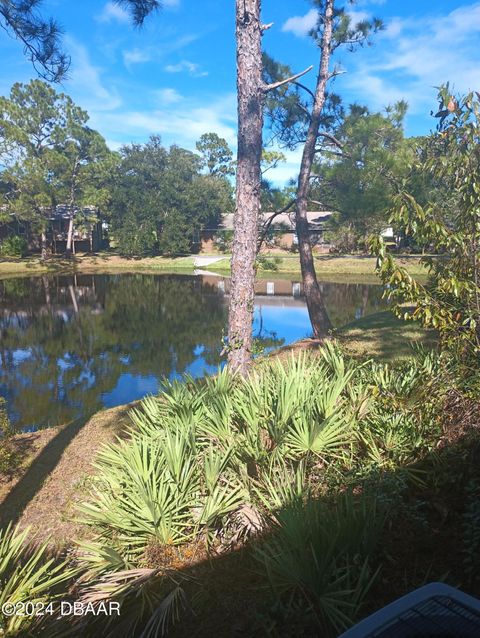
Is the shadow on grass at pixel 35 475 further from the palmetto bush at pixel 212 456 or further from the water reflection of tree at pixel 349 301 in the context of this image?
the water reflection of tree at pixel 349 301

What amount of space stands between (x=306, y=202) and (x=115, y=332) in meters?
10.5

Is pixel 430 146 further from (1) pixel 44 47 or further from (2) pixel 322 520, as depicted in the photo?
(1) pixel 44 47

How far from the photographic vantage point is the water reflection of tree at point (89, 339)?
12.1 meters

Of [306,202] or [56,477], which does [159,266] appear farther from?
[56,477]

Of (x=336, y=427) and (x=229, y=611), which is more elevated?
(x=336, y=427)

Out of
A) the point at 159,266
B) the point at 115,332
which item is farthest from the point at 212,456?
the point at 159,266

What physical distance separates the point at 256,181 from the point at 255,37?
2.48 meters

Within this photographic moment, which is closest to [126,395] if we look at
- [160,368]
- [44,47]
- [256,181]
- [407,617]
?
[160,368]

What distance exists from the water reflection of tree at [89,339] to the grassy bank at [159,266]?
11.3 meters

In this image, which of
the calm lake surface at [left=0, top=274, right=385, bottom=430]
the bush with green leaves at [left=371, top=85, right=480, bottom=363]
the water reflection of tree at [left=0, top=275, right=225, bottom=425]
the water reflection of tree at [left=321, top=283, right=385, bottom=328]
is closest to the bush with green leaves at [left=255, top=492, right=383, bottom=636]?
the bush with green leaves at [left=371, top=85, right=480, bottom=363]

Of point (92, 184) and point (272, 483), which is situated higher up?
point (92, 184)

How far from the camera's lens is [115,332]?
1992cm

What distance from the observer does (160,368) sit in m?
14.2

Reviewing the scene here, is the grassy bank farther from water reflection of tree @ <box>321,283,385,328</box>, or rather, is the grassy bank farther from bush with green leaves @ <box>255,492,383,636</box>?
bush with green leaves @ <box>255,492,383,636</box>
